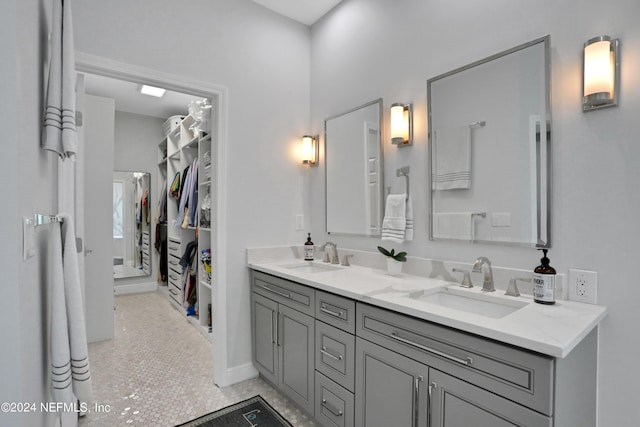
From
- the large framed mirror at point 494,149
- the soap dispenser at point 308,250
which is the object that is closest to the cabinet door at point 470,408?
the large framed mirror at point 494,149

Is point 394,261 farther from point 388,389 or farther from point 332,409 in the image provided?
point 332,409

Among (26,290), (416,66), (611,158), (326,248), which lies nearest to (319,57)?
(416,66)

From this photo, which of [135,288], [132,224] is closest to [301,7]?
[132,224]

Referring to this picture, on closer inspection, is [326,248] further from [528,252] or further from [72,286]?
[72,286]

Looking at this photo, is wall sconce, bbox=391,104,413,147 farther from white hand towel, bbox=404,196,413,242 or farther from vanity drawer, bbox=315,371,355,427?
vanity drawer, bbox=315,371,355,427

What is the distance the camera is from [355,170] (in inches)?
98.0

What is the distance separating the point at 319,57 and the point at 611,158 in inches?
86.6

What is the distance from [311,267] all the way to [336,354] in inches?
37.6

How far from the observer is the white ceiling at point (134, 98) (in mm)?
3859

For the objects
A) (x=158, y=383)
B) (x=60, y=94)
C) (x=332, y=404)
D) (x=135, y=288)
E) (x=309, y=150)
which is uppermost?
(x=309, y=150)

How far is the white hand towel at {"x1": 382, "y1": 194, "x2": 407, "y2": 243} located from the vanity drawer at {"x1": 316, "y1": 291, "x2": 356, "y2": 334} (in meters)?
0.57

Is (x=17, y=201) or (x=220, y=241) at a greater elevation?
(x=17, y=201)

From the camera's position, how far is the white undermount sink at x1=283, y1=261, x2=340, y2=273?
2463 mm

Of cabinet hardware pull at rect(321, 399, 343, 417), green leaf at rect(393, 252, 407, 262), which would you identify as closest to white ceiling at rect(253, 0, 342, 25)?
green leaf at rect(393, 252, 407, 262)
